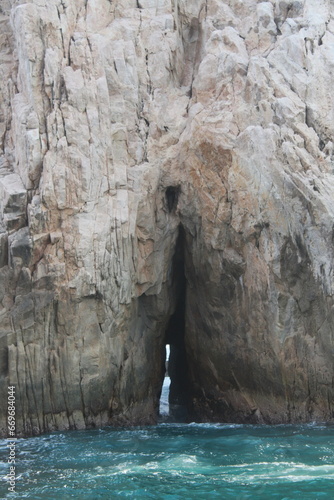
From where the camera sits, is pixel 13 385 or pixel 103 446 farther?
pixel 13 385

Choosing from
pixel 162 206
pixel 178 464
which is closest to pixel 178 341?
pixel 162 206

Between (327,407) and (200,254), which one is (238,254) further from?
(327,407)

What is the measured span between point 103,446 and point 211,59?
1056cm

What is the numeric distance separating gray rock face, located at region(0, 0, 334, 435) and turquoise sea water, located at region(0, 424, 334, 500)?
1458 mm

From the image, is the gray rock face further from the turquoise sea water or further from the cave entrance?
the turquoise sea water

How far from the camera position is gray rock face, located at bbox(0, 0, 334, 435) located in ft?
56.2

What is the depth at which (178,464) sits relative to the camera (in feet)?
45.0

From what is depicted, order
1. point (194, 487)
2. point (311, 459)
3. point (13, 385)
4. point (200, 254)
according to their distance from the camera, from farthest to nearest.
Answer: point (200, 254) → point (13, 385) → point (311, 459) → point (194, 487)

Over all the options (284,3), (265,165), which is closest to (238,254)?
(265,165)

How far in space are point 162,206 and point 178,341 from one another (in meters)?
5.65

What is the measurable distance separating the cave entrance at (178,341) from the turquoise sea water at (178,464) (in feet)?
14.7

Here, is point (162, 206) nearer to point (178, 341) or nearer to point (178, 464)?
point (178, 341)

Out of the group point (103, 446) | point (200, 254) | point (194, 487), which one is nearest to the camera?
point (194, 487)

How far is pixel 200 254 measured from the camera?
19312 mm
